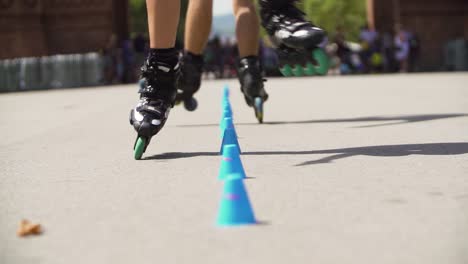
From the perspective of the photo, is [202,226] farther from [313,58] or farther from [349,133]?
[349,133]

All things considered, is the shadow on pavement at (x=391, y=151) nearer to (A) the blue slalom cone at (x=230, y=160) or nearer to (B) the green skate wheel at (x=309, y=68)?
(B) the green skate wheel at (x=309, y=68)

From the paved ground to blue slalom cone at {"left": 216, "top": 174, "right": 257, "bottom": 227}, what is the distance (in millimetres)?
59

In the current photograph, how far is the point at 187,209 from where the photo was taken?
277cm

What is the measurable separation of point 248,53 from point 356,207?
3731mm

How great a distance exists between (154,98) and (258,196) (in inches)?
64.8

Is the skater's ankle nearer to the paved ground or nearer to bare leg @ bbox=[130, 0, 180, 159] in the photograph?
bare leg @ bbox=[130, 0, 180, 159]

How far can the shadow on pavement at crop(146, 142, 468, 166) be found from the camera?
4152 mm

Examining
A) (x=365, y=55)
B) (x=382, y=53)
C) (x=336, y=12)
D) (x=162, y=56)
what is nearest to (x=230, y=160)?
(x=162, y=56)

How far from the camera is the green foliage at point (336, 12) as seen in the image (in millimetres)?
82688

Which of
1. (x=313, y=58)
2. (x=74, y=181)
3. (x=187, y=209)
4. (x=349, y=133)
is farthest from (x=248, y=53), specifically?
(x=187, y=209)

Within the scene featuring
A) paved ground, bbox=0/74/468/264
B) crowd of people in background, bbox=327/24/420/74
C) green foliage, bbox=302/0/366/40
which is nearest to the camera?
paved ground, bbox=0/74/468/264

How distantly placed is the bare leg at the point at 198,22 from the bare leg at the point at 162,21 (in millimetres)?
1673

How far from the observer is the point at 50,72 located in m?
23.3

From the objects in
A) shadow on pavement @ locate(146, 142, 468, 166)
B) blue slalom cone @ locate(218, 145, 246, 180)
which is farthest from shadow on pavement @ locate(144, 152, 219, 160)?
blue slalom cone @ locate(218, 145, 246, 180)
